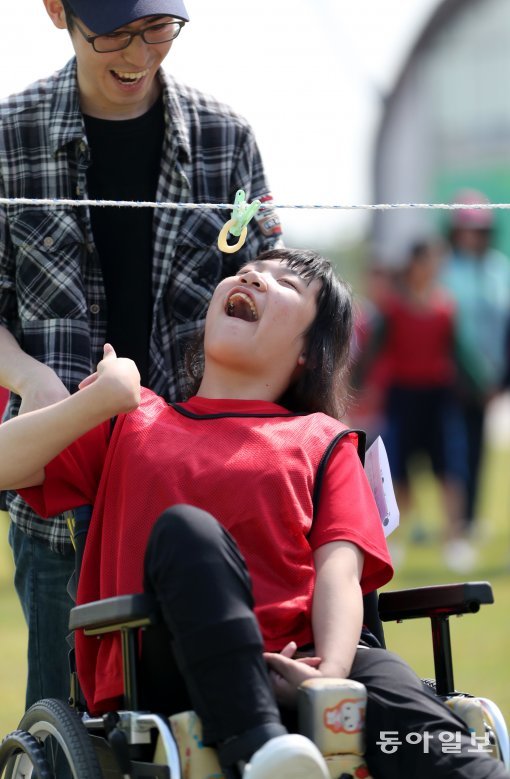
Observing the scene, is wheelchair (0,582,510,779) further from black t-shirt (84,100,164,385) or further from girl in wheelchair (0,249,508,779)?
black t-shirt (84,100,164,385)

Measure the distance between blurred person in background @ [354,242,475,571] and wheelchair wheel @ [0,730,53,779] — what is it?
5979 millimetres

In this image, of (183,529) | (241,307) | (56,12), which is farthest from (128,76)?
(183,529)

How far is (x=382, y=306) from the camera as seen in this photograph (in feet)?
29.7

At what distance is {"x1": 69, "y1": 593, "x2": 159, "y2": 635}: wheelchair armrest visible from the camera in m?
2.59

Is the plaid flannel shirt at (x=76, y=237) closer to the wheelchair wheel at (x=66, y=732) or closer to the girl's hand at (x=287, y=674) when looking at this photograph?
the wheelchair wheel at (x=66, y=732)

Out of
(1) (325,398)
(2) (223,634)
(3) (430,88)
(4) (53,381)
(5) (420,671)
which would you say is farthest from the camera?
(3) (430,88)

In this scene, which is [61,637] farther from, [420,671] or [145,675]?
[420,671]

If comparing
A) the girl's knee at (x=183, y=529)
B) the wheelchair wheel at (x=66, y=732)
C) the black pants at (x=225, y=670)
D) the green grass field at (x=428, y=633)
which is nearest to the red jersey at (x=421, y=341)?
the green grass field at (x=428, y=633)

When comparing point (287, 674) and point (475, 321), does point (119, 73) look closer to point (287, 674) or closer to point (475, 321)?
point (287, 674)

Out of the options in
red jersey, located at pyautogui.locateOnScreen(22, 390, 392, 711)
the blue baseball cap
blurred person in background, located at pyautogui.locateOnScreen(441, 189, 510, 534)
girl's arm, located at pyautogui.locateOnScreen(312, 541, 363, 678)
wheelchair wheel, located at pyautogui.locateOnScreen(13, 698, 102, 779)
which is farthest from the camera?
blurred person in background, located at pyautogui.locateOnScreen(441, 189, 510, 534)

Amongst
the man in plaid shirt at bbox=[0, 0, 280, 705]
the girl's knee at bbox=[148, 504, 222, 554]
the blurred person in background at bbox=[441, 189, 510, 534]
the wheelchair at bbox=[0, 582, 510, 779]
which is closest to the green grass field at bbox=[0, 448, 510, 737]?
the blurred person in background at bbox=[441, 189, 510, 534]

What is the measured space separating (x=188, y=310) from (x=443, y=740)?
131 centimetres

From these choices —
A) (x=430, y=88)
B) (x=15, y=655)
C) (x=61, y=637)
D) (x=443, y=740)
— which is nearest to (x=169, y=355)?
(x=61, y=637)

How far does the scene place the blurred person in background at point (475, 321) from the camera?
8.91m
